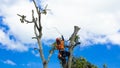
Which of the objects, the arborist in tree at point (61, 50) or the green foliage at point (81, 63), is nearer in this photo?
the arborist in tree at point (61, 50)

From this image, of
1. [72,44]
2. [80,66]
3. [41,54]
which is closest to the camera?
[72,44]

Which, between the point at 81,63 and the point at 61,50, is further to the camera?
the point at 81,63

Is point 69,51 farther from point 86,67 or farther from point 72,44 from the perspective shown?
point 86,67

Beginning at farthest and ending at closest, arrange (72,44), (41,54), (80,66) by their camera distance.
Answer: (80,66) < (41,54) < (72,44)

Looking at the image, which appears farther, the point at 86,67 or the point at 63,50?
the point at 86,67

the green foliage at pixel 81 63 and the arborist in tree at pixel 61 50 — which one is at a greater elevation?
the green foliage at pixel 81 63

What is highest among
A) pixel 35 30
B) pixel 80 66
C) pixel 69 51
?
pixel 80 66

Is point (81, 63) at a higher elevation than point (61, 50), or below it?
higher

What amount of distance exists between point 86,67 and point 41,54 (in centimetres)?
3553

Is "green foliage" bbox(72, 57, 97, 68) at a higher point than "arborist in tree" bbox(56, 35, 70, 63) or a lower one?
higher

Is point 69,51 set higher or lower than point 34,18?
lower

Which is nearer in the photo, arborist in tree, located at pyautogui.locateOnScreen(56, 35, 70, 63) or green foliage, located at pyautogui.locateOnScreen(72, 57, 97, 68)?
arborist in tree, located at pyautogui.locateOnScreen(56, 35, 70, 63)

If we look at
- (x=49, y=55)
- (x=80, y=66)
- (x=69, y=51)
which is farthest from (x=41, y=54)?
(x=80, y=66)

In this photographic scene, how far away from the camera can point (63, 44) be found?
82.0ft
